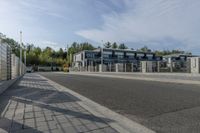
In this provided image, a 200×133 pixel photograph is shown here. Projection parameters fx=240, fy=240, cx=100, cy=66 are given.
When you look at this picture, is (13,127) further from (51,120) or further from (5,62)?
(5,62)

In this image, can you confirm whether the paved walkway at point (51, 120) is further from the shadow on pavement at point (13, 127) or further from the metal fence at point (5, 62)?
the metal fence at point (5, 62)

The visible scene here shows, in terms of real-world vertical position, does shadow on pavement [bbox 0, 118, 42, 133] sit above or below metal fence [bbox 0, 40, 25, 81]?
below

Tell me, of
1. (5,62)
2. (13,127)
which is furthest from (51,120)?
(5,62)

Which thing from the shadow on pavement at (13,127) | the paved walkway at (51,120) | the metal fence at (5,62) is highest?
the metal fence at (5,62)

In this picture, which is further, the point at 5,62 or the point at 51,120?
the point at 5,62

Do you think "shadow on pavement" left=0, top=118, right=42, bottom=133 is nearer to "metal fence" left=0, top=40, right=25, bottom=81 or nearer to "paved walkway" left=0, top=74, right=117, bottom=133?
"paved walkway" left=0, top=74, right=117, bottom=133

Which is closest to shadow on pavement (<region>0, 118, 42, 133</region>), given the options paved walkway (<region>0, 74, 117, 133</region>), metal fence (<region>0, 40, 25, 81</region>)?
paved walkway (<region>0, 74, 117, 133</region>)

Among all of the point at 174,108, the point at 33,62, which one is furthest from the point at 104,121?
the point at 33,62

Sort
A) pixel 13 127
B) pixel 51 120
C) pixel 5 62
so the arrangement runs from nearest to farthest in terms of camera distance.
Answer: pixel 13 127 → pixel 51 120 → pixel 5 62

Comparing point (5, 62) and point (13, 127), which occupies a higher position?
point (5, 62)

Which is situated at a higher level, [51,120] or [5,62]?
[5,62]

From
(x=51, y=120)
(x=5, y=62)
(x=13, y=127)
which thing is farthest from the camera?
(x=5, y=62)

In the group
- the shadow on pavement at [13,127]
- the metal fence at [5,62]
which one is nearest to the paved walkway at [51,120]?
the shadow on pavement at [13,127]

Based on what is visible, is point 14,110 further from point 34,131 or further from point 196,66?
point 196,66
